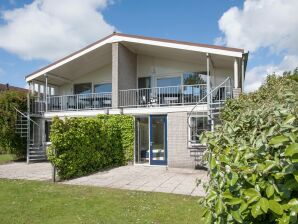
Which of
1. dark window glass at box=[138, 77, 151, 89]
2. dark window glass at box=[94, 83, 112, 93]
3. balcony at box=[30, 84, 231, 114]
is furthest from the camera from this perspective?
dark window glass at box=[94, 83, 112, 93]

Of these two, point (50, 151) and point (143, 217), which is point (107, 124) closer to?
point (50, 151)

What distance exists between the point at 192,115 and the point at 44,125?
1008 centimetres

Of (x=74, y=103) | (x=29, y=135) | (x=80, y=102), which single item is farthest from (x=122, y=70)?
(x=29, y=135)

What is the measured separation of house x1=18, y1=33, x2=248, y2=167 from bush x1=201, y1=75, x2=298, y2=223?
1063cm

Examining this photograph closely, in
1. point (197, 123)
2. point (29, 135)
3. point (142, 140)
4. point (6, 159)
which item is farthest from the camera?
point (6, 159)

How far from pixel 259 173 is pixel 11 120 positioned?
1762cm

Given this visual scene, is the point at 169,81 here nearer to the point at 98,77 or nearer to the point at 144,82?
the point at 144,82

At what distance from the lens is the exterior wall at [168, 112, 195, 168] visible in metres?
14.2

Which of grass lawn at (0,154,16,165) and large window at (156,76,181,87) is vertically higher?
large window at (156,76,181,87)

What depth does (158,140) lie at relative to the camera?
1519cm

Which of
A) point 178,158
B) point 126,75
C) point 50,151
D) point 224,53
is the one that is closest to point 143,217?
point 50,151

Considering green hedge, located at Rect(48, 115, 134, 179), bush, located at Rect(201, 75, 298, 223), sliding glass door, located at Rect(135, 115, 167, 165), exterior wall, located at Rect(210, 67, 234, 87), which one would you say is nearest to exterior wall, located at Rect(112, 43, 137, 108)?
green hedge, located at Rect(48, 115, 134, 179)

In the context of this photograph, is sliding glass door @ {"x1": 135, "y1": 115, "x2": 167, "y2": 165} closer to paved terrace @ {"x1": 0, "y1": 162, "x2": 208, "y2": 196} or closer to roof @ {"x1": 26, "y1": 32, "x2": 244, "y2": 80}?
paved terrace @ {"x1": 0, "y1": 162, "x2": 208, "y2": 196}

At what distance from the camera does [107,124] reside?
14.8 meters
